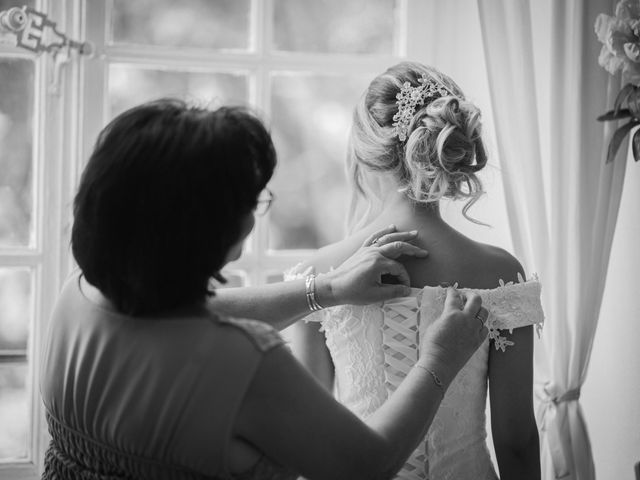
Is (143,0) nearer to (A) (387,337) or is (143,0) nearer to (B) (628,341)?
(A) (387,337)

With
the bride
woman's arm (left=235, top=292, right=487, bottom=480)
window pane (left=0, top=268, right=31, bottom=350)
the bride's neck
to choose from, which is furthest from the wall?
window pane (left=0, top=268, right=31, bottom=350)

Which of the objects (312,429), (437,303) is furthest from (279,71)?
(312,429)

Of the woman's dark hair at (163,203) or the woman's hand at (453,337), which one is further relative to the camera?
the woman's hand at (453,337)

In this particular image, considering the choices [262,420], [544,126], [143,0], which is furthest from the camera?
[143,0]

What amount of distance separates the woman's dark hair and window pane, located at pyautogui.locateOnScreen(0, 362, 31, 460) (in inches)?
54.6

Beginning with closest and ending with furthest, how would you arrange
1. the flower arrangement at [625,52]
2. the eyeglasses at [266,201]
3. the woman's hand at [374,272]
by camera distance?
the eyeglasses at [266,201]
the woman's hand at [374,272]
the flower arrangement at [625,52]

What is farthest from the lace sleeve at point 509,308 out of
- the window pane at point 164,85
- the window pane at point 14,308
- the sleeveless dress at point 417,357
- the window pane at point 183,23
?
the window pane at point 14,308

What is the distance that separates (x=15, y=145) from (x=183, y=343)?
1452 millimetres

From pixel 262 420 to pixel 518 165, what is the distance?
1.20m

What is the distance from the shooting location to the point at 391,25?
2334mm

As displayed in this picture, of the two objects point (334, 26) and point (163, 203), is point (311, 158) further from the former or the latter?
point (163, 203)

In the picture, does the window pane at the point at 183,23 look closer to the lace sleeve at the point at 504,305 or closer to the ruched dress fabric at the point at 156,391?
the lace sleeve at the point at 504,305

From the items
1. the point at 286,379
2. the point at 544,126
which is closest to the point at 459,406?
the point at 286,379

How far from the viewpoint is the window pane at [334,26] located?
7.41ft
